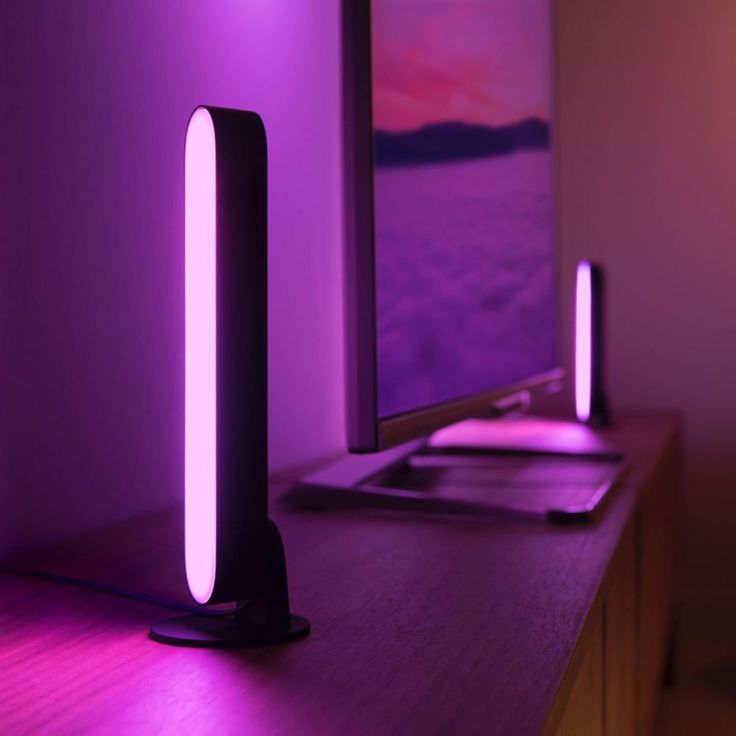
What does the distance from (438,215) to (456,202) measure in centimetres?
10

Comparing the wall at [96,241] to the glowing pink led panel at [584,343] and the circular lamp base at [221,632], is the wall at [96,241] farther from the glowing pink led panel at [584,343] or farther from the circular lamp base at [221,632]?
the glowing pink led panel at [584,343]

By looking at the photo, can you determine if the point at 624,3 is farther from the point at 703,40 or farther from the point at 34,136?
the point at 34,136

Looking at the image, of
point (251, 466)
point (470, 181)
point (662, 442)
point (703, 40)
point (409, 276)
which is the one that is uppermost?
point (703, 40)

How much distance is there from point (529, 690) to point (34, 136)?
26.0 inches

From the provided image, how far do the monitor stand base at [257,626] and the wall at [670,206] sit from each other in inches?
97.5

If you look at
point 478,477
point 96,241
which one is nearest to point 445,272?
point 478,477

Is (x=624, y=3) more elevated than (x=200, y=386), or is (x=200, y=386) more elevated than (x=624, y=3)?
(x=624, y=3)

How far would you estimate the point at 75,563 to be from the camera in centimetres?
96

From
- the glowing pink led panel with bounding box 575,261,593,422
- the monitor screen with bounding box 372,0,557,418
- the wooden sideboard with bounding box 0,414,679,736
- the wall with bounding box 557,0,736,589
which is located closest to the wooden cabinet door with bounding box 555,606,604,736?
the wooden sideboard with bounding box 0,414,679,736

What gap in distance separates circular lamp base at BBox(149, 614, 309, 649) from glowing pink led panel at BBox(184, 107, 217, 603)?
3 centimetres

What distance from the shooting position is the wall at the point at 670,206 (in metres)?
3.00

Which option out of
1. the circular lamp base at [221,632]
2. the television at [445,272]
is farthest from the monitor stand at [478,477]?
the circular lamp base at [221,632]

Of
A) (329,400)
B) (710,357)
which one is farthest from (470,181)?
(710,357)

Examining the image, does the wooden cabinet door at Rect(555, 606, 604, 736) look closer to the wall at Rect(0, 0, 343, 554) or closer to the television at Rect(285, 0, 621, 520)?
the television at Rect(285, 0, 621, 520)
